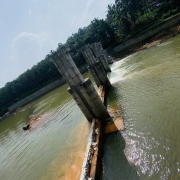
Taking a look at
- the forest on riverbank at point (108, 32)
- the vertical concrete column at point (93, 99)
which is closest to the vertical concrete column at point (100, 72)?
the vertical concrete column at point (93, 99)

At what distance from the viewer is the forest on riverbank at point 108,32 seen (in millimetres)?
41569

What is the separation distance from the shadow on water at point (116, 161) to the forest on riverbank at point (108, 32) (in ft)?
117

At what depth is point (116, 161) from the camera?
6602 mm

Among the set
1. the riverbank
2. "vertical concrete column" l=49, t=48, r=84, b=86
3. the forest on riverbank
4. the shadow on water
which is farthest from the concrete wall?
the shadow on water

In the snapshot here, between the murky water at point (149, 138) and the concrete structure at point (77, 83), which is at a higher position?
the concrete structure at point (77, 83)

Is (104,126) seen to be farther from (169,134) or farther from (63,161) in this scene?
(169,134)

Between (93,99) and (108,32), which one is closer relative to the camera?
(93,99)

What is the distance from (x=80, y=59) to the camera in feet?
166

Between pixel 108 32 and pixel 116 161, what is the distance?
4461cm

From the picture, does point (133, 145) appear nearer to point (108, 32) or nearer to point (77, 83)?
point (77, 83)

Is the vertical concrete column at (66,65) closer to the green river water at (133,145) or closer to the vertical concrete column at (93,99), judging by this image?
the vertical concrete column at (93,99)

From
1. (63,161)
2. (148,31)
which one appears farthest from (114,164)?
(148,31)

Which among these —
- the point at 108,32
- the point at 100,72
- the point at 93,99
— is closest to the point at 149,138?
the point at 93,99

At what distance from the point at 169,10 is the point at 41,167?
4422 cm
